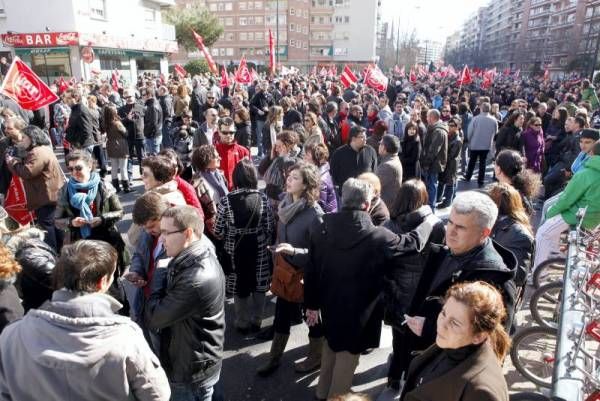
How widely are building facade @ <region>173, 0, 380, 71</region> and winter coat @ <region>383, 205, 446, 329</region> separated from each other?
68885 millimetres

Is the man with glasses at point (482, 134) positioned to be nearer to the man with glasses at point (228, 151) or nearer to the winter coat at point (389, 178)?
the winter coat at point (389, 178)

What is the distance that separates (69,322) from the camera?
1.78 m

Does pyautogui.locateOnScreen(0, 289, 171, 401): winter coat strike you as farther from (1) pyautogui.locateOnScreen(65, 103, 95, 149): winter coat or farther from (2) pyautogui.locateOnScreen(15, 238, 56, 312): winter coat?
(1) pyautogui.locateOnScreen(65, 103, 95, 149): winter coat

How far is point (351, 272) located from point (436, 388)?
119cm

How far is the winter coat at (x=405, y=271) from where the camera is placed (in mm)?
3182

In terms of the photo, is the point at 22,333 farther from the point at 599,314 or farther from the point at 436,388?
the point at 599,314

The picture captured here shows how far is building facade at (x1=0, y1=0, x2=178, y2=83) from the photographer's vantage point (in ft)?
87.2

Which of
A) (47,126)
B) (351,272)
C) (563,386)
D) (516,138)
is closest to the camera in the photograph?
(563,386)

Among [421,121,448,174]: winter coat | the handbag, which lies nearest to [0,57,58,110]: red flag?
the handbag

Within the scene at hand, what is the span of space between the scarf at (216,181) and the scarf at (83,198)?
114 cm

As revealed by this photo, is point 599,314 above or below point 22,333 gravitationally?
below

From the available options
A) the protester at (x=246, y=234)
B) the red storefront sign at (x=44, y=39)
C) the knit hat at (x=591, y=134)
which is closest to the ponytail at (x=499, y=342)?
the protester at (x=246, y=234)

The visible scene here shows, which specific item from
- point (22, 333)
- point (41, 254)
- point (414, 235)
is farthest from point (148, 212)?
point (414, 235)

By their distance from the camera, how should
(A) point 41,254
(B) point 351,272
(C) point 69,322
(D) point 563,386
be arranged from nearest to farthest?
1. (C) point 69,322
2. (D) point 563,386
3. (A) point 41,254
4. (B) point 351,272
